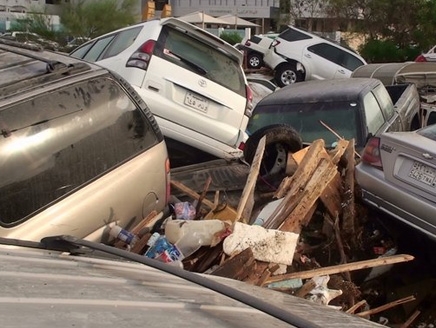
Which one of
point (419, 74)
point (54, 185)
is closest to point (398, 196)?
point (54, 185)

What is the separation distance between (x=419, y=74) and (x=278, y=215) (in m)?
10.1

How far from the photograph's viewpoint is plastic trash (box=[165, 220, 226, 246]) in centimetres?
435

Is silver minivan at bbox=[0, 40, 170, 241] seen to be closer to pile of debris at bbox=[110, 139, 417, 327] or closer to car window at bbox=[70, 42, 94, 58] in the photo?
pile of debris at bbox=[110, 139, 417, 327]

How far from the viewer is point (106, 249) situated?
2455 millimetres

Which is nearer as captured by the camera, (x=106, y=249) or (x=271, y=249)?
(x=106, y=249)

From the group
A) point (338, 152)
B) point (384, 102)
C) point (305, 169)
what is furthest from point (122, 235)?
point (384, 102)

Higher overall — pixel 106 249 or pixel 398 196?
pixel 106 249

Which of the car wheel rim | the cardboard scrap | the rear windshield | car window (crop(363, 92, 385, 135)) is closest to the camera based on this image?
the cardboard scrap

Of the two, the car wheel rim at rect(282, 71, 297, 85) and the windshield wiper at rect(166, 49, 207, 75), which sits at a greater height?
the windshield wiper at rect(166, 49, 207, 75)

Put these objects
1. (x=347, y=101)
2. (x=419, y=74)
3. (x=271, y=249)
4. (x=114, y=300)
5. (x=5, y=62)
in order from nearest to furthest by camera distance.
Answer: (x=114, y=300) < (x=5, y=62) < (x=271, y=249) < (x=347, y=101) < (x=419, y=74)

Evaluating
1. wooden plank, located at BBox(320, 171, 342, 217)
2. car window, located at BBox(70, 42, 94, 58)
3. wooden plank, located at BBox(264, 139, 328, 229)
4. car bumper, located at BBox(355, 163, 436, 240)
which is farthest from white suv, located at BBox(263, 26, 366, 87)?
car bumper, located at BBox(355, 163, 436, 240)

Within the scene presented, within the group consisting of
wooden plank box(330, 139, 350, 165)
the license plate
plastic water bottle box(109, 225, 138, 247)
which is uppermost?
Answer: the license plate

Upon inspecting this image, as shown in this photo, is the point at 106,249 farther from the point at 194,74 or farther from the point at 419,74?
the point at 419,74

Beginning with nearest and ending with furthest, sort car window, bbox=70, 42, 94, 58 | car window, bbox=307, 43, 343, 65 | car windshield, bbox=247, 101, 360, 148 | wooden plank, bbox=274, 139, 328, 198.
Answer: wooden plank, bbox=274, 139, 328, 198 < car windshield, bbox=247, 101, 360, 148 < car window, bbox=70, 42, 94, 58 < car window, bbox=307, 43, 343, 65
